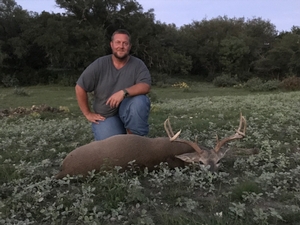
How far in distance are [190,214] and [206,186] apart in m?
0.68

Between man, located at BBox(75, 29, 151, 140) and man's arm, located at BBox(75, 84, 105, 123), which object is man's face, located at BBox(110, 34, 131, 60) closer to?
man, located at BBox(75, 29, 151, 140)

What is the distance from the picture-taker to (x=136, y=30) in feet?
106

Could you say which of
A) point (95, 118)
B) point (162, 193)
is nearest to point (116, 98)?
point (95, 118)

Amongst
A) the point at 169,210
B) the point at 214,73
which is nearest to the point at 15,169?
the point at 169,210

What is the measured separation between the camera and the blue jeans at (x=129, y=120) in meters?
4.85

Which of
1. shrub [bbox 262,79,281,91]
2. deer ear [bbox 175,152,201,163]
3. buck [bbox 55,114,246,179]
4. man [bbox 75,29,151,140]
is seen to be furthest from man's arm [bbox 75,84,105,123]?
shrub [bbox 262,79,281,91]

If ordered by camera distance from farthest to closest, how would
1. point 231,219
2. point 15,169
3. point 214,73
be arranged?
point 214,73 < point 15,169 < point 231,219

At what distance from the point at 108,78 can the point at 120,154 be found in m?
1.40

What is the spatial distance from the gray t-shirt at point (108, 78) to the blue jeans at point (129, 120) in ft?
0.47

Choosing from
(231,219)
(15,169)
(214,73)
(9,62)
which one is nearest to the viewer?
(231,219)

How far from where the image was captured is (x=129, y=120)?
488 centimetres

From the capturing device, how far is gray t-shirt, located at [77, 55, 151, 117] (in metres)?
4.94

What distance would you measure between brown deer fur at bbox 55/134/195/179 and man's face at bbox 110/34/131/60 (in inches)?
49.9

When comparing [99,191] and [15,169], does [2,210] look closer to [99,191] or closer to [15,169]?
[99,191]
